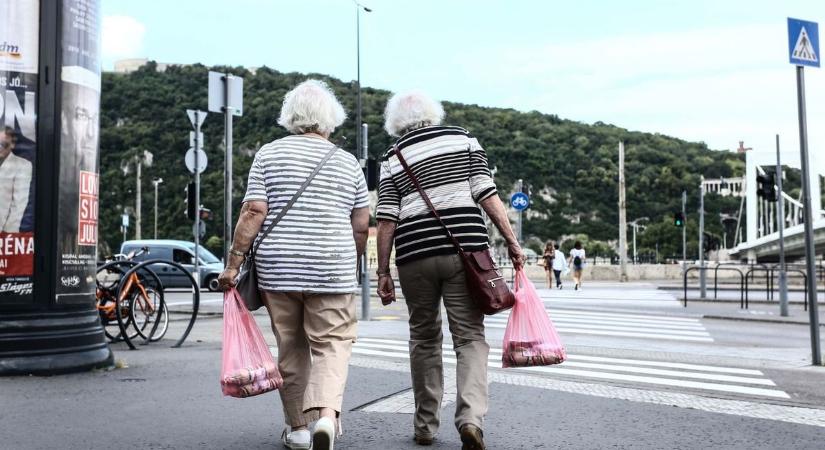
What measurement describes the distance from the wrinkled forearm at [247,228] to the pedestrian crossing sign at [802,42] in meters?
6.27

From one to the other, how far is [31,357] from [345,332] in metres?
3.27

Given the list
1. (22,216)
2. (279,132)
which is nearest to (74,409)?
(22,216)

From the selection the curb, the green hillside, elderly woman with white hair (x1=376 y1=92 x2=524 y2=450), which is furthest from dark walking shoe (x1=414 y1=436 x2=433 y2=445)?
the green hillside

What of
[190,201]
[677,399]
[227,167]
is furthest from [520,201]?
[677,399]

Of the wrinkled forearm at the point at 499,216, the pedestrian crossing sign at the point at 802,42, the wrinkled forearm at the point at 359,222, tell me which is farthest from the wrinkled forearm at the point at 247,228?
the pedestrian crossing sign at the point at 802,42

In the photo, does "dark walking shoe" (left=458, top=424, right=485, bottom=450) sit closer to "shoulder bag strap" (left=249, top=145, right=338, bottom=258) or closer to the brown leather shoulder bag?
the brown leather shoulder bag

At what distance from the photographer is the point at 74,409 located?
5.25 metres

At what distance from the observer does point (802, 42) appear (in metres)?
8.55

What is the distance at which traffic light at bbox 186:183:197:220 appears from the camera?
1947 centimetres

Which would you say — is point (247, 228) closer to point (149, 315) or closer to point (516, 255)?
point (516, 255)

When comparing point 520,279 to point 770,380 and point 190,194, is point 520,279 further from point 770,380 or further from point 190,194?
point 190,194

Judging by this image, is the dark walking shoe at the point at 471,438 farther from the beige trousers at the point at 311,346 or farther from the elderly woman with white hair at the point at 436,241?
the beige trousers at the point at 311,346

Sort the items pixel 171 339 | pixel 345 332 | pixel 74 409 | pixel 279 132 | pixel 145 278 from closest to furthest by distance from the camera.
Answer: pixel 345 332 → pixel 74 409 → pixel 145 278 → pixel 171 339 → pixel 279 132

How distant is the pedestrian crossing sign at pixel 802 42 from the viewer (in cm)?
852
